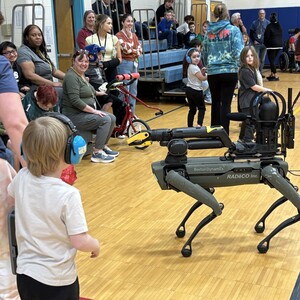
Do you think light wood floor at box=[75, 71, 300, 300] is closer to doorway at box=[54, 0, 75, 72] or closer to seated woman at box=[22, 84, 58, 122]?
seated woman at box=[22, 84, 58, 122]

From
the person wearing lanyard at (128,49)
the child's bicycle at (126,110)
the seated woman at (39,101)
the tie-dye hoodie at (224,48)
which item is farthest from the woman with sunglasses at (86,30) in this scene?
the seated woman at (39,101)

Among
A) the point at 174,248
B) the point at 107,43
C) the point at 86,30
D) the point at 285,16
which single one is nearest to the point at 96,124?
the point at 107,43

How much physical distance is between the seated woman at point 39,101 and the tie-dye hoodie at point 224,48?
2134 millimetres

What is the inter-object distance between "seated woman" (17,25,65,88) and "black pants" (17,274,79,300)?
4.04 meters

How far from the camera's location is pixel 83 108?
553cm

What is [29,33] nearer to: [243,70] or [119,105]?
[119,105]

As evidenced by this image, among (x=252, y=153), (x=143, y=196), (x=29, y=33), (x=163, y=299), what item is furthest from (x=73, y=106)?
(x=163, y=299)

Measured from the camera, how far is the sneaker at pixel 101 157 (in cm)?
568

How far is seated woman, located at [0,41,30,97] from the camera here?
17.5 feet

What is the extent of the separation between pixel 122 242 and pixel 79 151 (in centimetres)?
180

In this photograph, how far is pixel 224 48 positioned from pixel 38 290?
464 cm

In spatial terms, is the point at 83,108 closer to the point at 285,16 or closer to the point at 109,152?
the point at 109,152

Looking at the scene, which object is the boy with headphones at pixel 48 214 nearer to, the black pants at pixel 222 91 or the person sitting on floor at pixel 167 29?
the black pants at pixel 222 91

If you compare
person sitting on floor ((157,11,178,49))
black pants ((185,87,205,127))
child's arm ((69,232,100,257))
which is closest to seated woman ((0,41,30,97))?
black pants ((185,87,205,127))
